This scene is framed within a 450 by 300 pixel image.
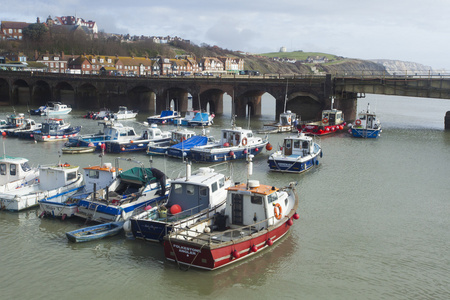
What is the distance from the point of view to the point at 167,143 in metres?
45.3

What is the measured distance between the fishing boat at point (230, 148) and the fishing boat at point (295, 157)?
3016 mm

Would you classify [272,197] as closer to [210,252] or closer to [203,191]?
[203,191]

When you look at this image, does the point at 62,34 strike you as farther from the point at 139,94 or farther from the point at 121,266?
the point at 121,266

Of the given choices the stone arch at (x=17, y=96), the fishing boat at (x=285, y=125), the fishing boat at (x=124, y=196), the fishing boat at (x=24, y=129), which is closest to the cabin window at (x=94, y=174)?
the fishing boat at (x=124, y=196)

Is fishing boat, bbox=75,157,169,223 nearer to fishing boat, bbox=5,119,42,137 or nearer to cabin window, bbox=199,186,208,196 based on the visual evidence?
cabin window, bbox=199,186,208,196

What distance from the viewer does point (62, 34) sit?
186m

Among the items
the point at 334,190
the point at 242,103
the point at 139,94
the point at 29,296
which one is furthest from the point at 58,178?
the point at 139,94

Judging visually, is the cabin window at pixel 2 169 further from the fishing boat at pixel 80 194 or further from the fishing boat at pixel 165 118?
the fishing boat at pixel 165 118

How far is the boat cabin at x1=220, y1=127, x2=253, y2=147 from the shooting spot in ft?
133

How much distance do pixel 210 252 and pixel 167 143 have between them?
2870 cm

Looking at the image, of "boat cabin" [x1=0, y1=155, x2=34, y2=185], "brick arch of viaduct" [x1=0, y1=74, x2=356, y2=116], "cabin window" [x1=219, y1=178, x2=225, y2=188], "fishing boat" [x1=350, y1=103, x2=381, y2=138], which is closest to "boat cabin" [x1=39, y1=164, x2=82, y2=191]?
"boat cabin" [x1=0, y1=155, x2=34, y2=185]

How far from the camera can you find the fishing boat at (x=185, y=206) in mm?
20312

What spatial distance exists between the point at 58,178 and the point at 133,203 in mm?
6786

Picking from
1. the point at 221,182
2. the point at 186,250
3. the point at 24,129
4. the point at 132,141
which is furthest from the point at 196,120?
the point at 186,250
